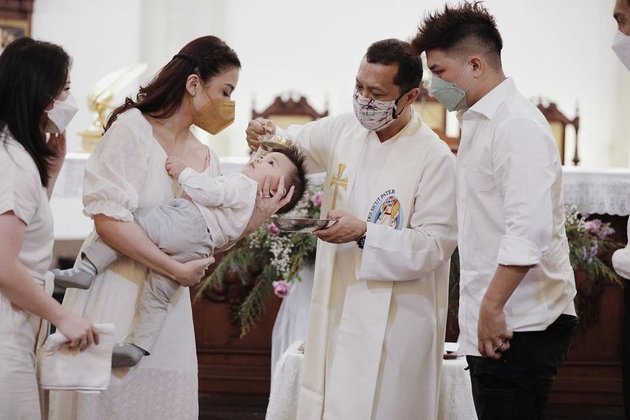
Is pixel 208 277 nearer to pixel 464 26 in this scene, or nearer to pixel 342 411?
pixel 342 411

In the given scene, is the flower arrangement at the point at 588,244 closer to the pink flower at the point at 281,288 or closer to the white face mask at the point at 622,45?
the pink flower at the point at 281,288

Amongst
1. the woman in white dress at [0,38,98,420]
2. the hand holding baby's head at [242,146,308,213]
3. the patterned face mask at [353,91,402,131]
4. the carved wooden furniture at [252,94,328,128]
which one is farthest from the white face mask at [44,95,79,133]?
the carved wooden furniture at [252,94,328,128]

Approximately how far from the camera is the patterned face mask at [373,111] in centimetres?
327

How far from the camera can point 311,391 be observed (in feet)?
11.2

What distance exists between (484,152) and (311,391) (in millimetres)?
1127

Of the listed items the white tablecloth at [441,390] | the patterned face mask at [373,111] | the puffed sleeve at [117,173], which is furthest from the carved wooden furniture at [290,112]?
the puffed sleeve at [117,173]

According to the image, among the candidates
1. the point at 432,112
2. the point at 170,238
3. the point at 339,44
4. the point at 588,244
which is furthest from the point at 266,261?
the point at 339,44

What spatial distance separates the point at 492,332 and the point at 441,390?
1401 mm

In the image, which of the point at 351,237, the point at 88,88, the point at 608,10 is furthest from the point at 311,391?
the point at 608,10

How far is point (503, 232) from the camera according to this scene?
9.14 feet

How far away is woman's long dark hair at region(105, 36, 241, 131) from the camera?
2.83 metres

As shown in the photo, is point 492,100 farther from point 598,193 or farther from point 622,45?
point 598,193

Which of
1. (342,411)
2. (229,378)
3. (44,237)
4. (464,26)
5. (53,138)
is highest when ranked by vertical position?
(464,26)

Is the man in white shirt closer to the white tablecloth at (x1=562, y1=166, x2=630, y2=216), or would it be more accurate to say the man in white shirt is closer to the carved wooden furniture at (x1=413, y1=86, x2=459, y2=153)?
the white tablecloth at (x1=562, y1=166, x2=630, y2=216)
